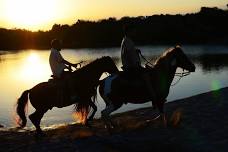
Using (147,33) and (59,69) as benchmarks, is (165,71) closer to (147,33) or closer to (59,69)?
(59,69)

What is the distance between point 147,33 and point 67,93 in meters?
144

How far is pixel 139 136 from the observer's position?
12.4 metres

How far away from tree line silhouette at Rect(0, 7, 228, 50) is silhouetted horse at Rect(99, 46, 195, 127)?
410 feet

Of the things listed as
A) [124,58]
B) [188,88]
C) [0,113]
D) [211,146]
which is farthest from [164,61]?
[188,88]

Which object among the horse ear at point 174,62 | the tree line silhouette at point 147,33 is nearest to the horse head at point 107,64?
the horse ear at point 174,62

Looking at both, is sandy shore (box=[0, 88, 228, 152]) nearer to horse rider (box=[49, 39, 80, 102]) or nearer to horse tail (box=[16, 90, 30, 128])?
horse tail (box=[16, 90, 30, 128])

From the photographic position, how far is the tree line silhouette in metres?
152

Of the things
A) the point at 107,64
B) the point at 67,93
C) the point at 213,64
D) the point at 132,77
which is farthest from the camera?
the point at 213,64

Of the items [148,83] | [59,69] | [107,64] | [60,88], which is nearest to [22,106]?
[60,88]

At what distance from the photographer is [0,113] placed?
3103 cm

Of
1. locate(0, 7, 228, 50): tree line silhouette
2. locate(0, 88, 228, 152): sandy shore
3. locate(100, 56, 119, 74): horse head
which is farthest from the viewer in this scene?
locate(0, 7, 228, 50): tree line silhouette

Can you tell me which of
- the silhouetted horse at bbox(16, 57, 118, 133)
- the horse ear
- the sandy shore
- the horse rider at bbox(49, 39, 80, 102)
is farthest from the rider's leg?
the horse rider at bbox(49, 39, 80, 102)

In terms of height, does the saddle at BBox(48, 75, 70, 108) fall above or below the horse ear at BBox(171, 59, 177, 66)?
below

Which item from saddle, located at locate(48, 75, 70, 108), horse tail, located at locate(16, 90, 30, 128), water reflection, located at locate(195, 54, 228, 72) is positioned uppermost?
saddle, located at locate(48, 75, 70, 108)
